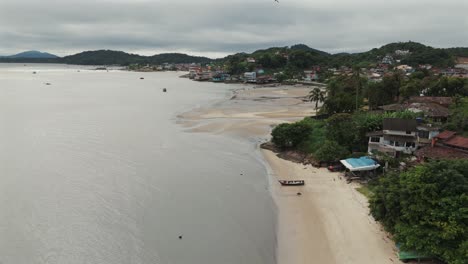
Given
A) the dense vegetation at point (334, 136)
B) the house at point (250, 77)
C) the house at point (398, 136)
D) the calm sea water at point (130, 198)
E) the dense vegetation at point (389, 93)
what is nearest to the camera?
the calm sea water at point (130, 198)

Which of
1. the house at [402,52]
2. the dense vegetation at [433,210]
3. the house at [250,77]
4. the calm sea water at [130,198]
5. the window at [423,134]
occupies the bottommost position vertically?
the calm sea water at [130,198]

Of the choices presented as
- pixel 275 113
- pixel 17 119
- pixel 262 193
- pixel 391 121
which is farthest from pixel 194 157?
pixel 17 119

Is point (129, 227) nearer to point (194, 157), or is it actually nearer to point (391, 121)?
point (194, 157)

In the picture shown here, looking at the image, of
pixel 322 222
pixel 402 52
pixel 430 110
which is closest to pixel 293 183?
pixel 322 222

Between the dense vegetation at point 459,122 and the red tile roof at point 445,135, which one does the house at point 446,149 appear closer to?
the red tile roof at point 445,135

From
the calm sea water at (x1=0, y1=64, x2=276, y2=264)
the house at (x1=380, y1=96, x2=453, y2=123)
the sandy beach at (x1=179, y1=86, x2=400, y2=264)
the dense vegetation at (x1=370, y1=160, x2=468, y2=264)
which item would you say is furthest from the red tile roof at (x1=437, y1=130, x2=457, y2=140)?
the calm sea water at (x1=0, y1=64, x2=276, y2=264)

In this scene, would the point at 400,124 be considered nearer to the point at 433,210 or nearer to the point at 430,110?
the point at 430,110

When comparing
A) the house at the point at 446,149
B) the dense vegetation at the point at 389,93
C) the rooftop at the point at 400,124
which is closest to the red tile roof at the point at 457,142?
the house at the point at 446,149
